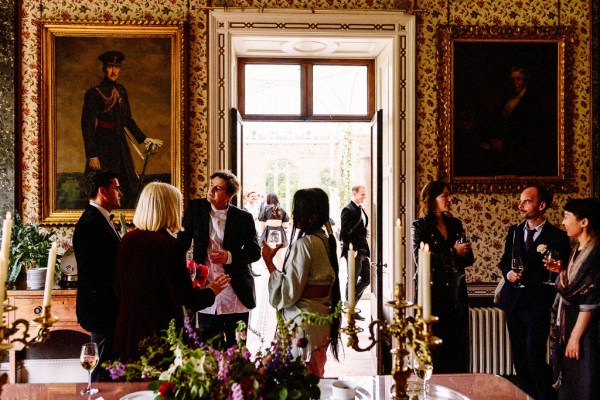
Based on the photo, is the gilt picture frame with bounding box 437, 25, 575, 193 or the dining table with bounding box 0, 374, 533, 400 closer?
the dining table with bounding box 0, 374, 533, 400

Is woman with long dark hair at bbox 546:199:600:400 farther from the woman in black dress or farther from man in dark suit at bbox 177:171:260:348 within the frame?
man in dark suit at bbox 177:171:260:348

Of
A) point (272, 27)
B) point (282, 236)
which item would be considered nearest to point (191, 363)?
point (272, 27)

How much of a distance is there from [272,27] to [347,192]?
26.1ft

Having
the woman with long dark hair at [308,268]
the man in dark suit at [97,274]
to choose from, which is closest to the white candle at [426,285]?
the woman with long dark hair at [308,268]

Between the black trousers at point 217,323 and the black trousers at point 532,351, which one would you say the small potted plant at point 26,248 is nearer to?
the black trousers at point 217,323

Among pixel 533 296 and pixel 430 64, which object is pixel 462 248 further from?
pixel 430 64

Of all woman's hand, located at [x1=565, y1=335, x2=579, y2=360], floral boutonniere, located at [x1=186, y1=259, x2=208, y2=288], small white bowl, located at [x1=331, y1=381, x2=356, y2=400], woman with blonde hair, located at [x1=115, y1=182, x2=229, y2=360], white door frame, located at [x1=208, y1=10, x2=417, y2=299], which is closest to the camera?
small white bowl, located at [x1=331, y1=381, x2=356, y2=400]

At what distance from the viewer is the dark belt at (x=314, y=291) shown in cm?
290

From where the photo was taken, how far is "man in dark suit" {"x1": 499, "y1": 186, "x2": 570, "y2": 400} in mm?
3605

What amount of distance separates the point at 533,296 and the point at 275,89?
3070mm

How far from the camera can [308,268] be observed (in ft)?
9.36

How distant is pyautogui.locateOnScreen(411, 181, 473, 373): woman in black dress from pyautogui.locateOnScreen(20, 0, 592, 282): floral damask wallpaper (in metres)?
0.65

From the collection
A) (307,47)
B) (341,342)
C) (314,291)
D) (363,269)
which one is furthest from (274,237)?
(314,291)

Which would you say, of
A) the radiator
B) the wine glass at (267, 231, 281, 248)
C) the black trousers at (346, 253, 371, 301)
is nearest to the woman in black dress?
the radiator
